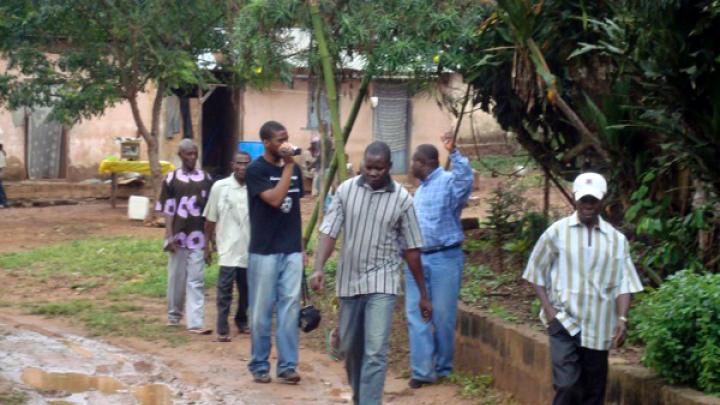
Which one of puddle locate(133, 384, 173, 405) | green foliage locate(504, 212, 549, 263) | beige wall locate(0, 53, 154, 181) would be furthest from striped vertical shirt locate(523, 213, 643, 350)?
beige wall locate(0, 53, 154, 181)

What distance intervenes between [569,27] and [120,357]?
4.63 m

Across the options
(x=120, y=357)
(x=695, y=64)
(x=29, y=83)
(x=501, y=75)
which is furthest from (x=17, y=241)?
(x=695, y=64)

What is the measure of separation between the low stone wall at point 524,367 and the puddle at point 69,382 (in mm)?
2648

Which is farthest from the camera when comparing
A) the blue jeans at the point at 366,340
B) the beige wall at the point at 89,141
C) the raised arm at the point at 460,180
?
the beige wall at the point at 89,141

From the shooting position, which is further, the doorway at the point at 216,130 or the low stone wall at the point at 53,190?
the doorway at the point at 216,130

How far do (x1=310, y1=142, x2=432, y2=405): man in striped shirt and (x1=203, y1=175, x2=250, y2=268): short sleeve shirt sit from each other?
300 cm

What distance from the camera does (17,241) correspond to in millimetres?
17438

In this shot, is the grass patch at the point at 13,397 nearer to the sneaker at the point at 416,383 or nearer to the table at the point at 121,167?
the sneaker at the point at 416,383

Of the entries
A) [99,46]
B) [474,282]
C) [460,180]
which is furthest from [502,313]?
[99,46]

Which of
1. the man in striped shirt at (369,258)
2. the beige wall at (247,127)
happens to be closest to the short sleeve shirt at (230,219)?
the man in striped shirt at (369,258)

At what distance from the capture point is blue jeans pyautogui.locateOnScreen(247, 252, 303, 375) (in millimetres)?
8188

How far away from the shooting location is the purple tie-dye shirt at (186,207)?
33.5 ft

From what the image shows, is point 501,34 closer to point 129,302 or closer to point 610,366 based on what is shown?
point 610,366

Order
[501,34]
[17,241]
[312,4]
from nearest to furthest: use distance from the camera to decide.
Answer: [501,34] < [312,4] < [17,241]
